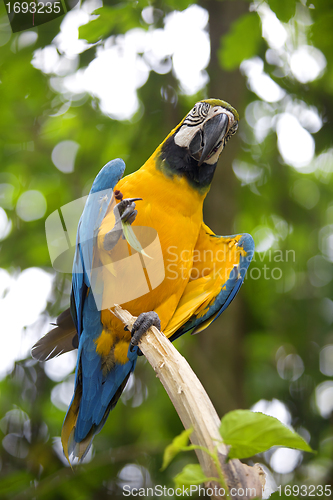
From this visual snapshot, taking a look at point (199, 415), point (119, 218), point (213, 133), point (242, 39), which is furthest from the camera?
point (213, 133)

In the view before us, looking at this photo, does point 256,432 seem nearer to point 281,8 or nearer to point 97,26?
point 281,8

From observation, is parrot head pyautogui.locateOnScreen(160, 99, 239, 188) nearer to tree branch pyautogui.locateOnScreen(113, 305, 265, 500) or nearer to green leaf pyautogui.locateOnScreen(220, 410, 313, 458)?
tree branch pyautogui.locateOnScreen(113, 305, 265, 500)

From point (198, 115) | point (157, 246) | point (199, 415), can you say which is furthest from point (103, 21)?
point (199, 415)

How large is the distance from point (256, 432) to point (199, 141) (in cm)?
160

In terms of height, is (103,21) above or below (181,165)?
above

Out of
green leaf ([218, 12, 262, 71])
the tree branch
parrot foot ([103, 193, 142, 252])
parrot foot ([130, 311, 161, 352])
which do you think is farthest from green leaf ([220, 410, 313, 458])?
green leaf ([218, 12, 262, 71])

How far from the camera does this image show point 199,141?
201cm

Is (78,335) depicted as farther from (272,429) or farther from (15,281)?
(272,429)

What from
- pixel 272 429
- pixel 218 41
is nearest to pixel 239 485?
pixel 272 429

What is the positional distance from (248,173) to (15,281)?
92.9 inches

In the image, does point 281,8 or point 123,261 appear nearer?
point 281,8

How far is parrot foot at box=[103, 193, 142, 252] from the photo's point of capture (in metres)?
1.68

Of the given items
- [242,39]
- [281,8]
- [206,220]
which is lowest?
[206,220]

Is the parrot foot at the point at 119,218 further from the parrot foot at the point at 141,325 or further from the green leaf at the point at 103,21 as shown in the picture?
the green leaf at the point at 103,21
